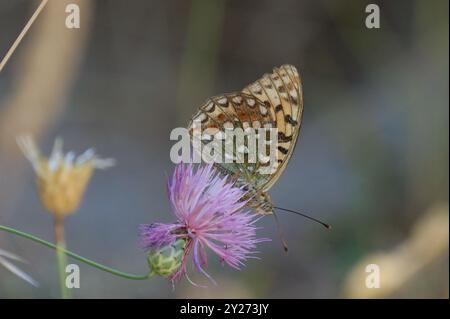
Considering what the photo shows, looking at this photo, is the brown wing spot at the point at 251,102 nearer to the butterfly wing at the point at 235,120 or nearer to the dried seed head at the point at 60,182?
the butterfly wing at the point at 235,120

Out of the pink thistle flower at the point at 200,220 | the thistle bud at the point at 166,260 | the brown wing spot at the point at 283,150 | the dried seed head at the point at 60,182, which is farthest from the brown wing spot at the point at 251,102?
the dried seed head at the point at 60,182

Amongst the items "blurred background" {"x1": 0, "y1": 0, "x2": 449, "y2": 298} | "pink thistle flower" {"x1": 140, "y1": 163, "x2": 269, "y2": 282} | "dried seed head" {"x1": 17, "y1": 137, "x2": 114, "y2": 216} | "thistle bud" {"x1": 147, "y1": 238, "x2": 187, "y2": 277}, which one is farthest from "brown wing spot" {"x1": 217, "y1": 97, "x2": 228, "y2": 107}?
"blurred background" {"x1": 0, "y1": 0, "x2": 449, "y2": 298}

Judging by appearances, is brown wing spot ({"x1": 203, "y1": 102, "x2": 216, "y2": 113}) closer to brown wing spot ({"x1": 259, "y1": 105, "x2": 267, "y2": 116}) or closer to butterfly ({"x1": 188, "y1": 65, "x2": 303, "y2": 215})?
butterfly ({"x1": 188, "y1": 65, "x2": 303, "y2": 215})

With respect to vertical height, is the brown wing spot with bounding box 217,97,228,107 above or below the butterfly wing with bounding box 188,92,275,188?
above

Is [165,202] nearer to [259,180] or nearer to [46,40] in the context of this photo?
[46,40]

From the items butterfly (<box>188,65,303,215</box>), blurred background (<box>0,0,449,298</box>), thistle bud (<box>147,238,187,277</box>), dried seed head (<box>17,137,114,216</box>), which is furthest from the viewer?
blurred background (<box>0,0,449,298</box>)

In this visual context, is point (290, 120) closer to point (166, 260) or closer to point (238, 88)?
point (166, 260)
